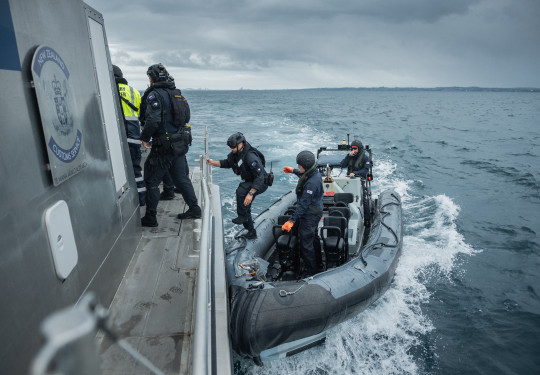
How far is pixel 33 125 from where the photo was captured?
1813mm

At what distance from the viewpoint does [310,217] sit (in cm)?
497

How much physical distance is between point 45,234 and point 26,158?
15.4 inches

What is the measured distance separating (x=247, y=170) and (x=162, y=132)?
1.24m

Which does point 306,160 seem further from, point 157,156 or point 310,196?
point 157,156

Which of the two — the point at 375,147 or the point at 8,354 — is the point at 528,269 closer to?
the point at 8,354

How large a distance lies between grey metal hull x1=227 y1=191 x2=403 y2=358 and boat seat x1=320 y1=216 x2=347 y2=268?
29cm

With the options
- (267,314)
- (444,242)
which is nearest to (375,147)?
(444,242)

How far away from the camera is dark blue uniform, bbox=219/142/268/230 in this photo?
15.4 ft

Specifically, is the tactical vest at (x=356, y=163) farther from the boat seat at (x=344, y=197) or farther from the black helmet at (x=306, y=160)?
the black helmet at (x=306, y=160)

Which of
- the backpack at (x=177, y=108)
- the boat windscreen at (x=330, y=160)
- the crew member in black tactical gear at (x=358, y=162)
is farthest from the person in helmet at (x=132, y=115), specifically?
the boat windscreen at (x=330, y=160)

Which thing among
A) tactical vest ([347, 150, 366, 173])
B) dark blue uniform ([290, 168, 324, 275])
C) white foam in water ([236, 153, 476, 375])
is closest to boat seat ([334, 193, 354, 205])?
dark blue uniform ([290, 168, 324, 275])

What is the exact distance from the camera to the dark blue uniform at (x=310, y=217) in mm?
4844

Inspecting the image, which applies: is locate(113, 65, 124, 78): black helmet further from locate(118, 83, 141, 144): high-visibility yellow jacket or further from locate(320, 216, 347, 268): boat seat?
locate(320, 216, 347, 268): boat seat

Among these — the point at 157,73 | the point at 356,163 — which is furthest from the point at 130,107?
the point at 356,163
